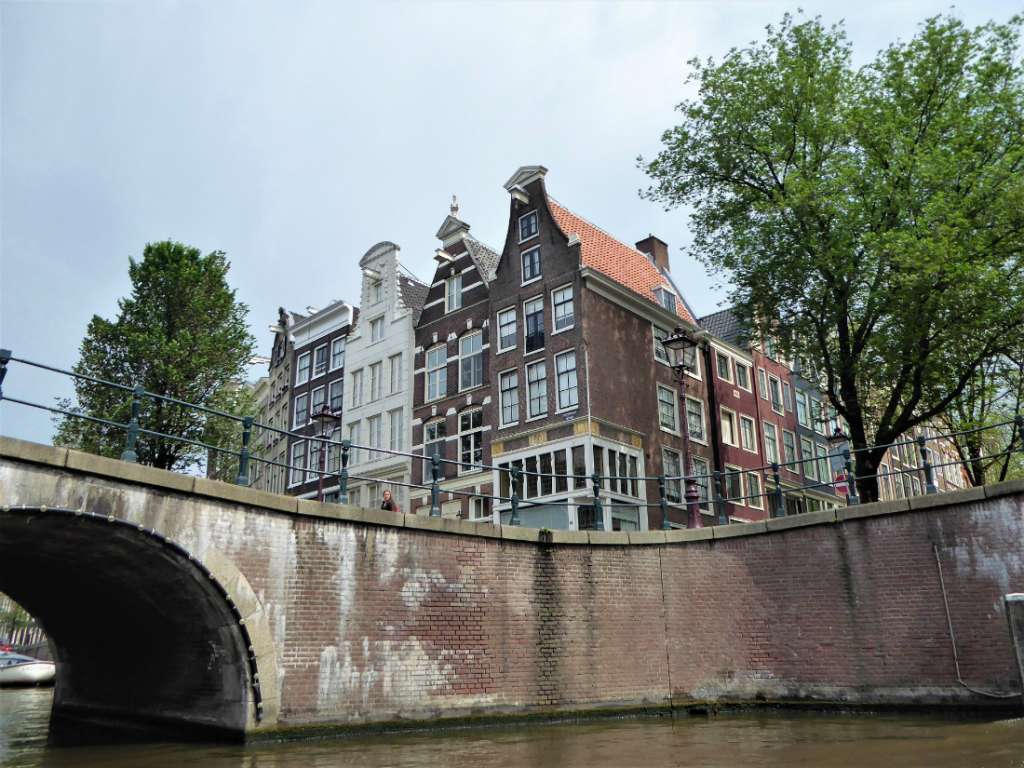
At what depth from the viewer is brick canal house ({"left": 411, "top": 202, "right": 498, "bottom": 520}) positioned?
1142 inches

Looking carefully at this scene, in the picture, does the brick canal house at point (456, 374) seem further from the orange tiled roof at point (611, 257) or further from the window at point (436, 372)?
the orange tiled roof at point (611, 257)

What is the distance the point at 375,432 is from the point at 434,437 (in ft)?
12.8

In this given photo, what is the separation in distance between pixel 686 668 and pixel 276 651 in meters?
7.55

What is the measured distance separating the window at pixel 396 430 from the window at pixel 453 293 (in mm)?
4733

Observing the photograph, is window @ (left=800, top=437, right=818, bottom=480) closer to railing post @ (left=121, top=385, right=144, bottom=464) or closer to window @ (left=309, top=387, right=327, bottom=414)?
window @ (left=309, top=387, right=327, bottom=414)

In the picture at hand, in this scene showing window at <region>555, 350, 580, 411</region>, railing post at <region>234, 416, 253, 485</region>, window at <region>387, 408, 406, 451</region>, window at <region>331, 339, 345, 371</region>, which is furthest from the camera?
window at <region>331, 339, 345, 371</region>

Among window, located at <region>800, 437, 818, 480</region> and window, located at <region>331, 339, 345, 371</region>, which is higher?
window, located at <region>331, 339, 345, 371</region>

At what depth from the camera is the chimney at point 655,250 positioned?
117 ft

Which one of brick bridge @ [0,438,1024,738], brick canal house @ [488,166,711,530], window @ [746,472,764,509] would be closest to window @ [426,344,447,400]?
brick canal house @ [488,166,711,530]

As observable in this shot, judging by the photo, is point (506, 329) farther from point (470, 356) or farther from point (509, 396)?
point (509, 396)

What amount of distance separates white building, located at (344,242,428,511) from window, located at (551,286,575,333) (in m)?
7.72

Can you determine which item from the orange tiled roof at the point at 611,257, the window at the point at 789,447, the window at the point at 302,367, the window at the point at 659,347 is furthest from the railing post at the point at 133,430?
the window at the point at 789,447

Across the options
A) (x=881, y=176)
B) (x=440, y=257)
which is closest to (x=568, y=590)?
(x=881, y=176)

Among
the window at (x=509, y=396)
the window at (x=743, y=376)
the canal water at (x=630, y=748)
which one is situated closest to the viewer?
the canal water at (x=630, y=748)
